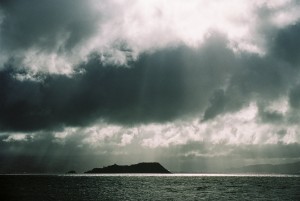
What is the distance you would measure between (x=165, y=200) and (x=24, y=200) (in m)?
41.6

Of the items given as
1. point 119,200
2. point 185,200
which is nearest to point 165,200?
point 185,200

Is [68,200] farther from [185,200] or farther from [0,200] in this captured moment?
[185,200]

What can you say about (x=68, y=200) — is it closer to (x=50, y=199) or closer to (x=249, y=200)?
(x=50, y=199)

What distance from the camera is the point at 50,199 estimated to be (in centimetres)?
11244

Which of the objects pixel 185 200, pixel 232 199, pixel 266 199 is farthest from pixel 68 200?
pixel 266 199

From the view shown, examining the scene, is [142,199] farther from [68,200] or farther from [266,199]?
[266,199]

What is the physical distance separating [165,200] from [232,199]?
22494 mm

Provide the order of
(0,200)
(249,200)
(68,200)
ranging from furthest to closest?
(249,200) < (68,200) < (0,200)

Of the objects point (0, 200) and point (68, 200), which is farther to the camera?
point (68, 200)

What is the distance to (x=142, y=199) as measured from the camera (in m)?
117

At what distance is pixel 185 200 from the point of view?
114688 mm

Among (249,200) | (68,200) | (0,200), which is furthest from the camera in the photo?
(249,200)

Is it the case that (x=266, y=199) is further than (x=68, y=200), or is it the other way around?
(x=266, y=199)

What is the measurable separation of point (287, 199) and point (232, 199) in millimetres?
18067
